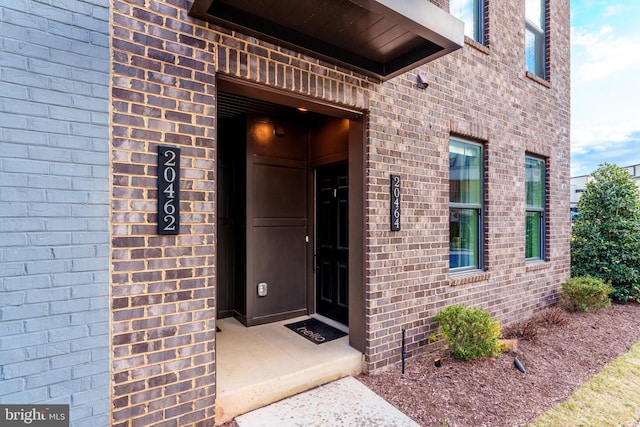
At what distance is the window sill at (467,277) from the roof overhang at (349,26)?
9.07ft

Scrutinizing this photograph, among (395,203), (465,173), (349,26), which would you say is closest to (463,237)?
(465,173)

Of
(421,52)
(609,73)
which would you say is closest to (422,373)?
(421,52)

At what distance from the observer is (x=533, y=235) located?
19.9 ft

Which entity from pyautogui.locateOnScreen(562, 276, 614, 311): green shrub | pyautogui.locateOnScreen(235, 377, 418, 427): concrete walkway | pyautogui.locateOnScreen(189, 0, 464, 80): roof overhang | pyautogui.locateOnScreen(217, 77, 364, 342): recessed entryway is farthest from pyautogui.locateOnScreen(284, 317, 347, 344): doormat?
pyautogui.locateOnScreen(562, 276, 614, 311): green shrub

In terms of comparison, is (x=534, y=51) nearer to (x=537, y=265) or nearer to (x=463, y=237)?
(x=537, y=265)

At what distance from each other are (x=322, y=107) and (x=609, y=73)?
68.0ft

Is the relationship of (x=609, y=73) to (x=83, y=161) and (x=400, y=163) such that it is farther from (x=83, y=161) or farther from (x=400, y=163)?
(x=83, y=161)

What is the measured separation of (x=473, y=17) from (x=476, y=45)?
2.33 feet

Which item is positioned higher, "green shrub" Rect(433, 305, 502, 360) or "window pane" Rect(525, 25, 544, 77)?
"window pane" Rect(525, 25, 544, 77)

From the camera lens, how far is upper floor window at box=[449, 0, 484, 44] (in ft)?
16.2

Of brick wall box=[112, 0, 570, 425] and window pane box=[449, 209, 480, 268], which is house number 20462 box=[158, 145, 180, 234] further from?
window pane box=[449, 209, 480, 268]

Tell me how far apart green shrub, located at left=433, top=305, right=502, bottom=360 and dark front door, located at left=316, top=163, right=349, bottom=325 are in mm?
1332

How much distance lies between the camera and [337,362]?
134 inches

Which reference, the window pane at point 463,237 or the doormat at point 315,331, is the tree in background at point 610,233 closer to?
the window pane at point 463,237
